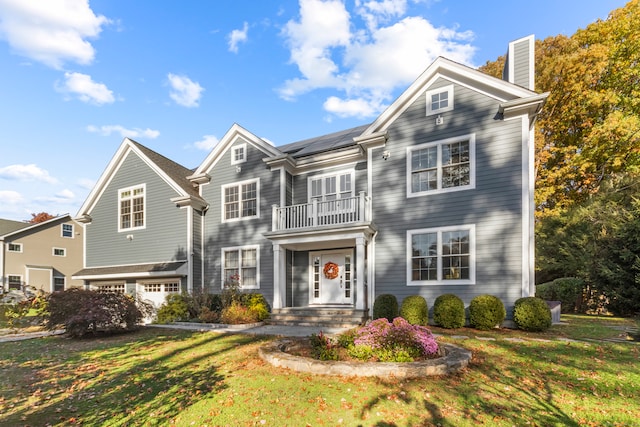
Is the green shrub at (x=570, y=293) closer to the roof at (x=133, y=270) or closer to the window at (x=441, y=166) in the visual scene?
the window at (x=441, y=166)

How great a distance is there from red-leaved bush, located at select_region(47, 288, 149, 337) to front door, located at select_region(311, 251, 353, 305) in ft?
22.3

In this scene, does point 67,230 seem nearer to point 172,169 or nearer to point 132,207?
point 132,207

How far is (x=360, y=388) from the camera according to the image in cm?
531

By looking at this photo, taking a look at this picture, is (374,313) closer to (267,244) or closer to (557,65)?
(267,244)

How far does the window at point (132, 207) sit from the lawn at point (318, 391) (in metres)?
10.2

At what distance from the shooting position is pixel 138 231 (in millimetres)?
17516

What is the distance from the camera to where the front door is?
1391 cm

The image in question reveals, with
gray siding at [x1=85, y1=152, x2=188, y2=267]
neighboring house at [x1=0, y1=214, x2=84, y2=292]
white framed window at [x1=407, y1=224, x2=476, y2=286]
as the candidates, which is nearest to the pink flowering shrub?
white framed window at [x1=407, y1=224, x2=476, y2=286]

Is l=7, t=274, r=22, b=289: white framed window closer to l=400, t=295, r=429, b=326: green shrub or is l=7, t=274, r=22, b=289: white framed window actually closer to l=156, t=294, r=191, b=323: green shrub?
l=156, t=294, r=191, b=323: green shrub

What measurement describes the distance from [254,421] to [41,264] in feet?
96.4

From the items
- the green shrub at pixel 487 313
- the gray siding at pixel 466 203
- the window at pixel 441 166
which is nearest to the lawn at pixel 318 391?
the green shrub at pixel 487 313

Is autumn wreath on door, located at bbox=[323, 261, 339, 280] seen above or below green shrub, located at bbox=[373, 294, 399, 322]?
above

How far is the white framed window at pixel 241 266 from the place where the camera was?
49.5 feet

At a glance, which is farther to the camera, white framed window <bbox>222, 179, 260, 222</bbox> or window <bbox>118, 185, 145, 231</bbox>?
window <bbox>118, 185, 145, 231</bbox>
